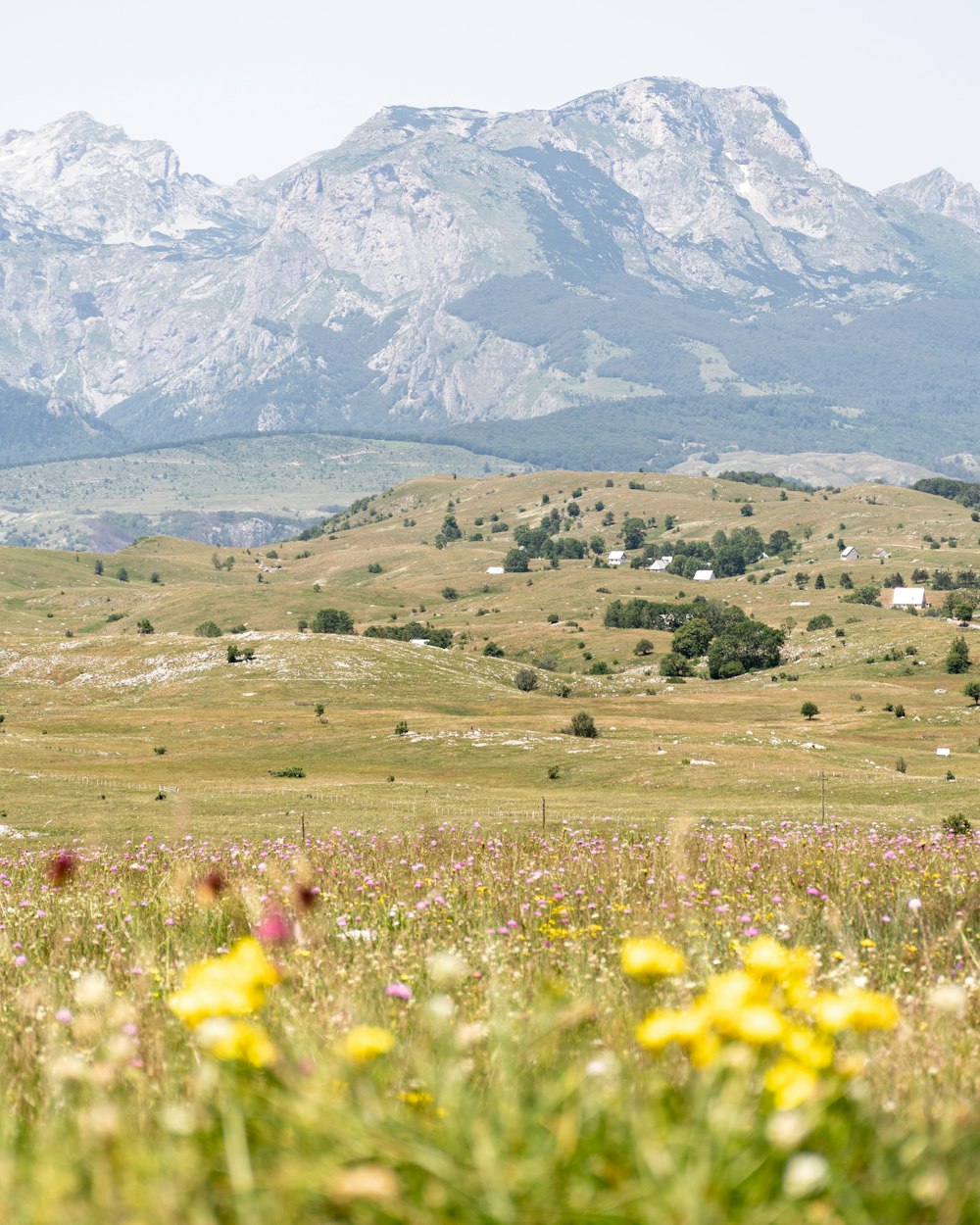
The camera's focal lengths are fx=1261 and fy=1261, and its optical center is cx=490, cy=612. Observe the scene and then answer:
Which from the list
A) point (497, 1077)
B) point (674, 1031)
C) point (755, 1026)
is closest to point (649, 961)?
point (674, 1031)

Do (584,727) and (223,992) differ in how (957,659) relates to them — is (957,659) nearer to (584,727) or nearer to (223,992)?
(584,727)

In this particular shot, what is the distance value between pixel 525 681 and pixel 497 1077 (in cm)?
11832

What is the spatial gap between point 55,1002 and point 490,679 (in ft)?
376

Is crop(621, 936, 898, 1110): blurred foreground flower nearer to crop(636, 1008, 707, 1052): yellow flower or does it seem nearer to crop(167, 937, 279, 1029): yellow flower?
crop(636, 1008, 707, 1052): yellow flower

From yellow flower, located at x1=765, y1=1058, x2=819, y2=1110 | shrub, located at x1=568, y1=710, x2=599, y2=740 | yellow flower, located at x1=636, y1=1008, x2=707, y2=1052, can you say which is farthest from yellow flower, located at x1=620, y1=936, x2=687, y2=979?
shrub, located at x1=568, y1=710, x2=599, y2=740

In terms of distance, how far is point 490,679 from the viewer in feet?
404

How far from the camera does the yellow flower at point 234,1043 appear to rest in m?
4.00

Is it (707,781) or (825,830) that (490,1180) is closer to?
(825,830)

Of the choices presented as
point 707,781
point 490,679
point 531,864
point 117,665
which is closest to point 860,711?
point 490,679

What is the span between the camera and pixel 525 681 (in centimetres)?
12381

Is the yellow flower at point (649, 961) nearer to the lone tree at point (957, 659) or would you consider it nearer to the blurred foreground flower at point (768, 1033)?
the blurred foreground flower at point (768, 1033)

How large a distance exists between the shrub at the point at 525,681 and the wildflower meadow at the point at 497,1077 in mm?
111836

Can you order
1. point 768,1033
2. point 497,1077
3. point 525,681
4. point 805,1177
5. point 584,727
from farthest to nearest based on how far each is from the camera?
point 525,681 → point 584,727 → point 497,1077 → point 768,1033 → point 805,1177

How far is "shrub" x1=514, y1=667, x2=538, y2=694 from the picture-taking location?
124 meters
